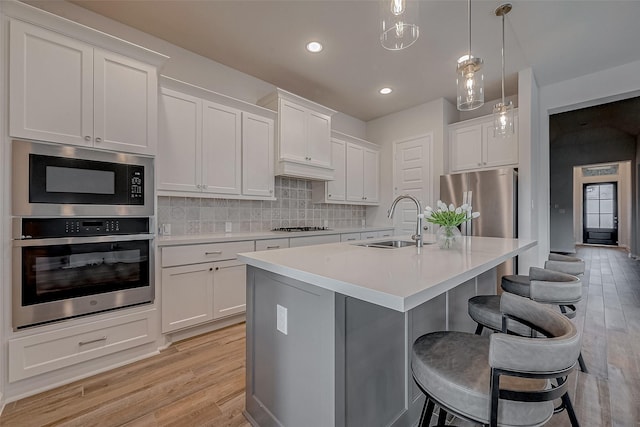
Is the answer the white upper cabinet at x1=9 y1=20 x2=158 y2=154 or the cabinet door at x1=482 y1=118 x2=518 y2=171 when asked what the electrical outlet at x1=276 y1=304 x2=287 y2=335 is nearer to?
the white upper cabinet at x1=9 y1=20 x2=158 y2=154

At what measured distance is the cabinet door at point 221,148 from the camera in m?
2.82

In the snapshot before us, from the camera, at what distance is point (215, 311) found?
260 centimetres

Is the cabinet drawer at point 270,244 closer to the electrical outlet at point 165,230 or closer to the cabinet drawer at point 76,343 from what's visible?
the electrical outlet at point 165,230

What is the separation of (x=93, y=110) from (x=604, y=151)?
1072cm

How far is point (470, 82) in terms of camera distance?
2.02 metres

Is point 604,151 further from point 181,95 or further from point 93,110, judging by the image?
point 93,110

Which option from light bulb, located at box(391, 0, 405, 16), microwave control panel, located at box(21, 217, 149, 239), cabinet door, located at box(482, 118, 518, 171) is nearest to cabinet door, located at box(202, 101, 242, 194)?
microwave control panel, located at box(21, 217, 149, 239)

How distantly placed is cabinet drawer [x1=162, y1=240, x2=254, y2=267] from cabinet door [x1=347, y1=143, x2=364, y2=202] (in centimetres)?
214

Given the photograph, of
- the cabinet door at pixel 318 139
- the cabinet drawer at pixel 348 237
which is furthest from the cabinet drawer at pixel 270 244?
the cabinet door at pixel 318 139

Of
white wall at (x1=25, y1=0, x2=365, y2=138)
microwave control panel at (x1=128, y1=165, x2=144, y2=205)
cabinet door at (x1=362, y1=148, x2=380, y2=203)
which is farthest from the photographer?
cabinet door at (x1=362, y1=148, x2=380, y2=203)

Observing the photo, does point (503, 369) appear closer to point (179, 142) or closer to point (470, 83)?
point (470, 83)

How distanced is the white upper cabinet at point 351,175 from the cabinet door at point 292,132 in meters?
0.70

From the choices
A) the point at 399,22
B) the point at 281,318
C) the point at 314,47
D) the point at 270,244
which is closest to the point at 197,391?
the point at 281,318

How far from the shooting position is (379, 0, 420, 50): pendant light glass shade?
1401 millimetres
